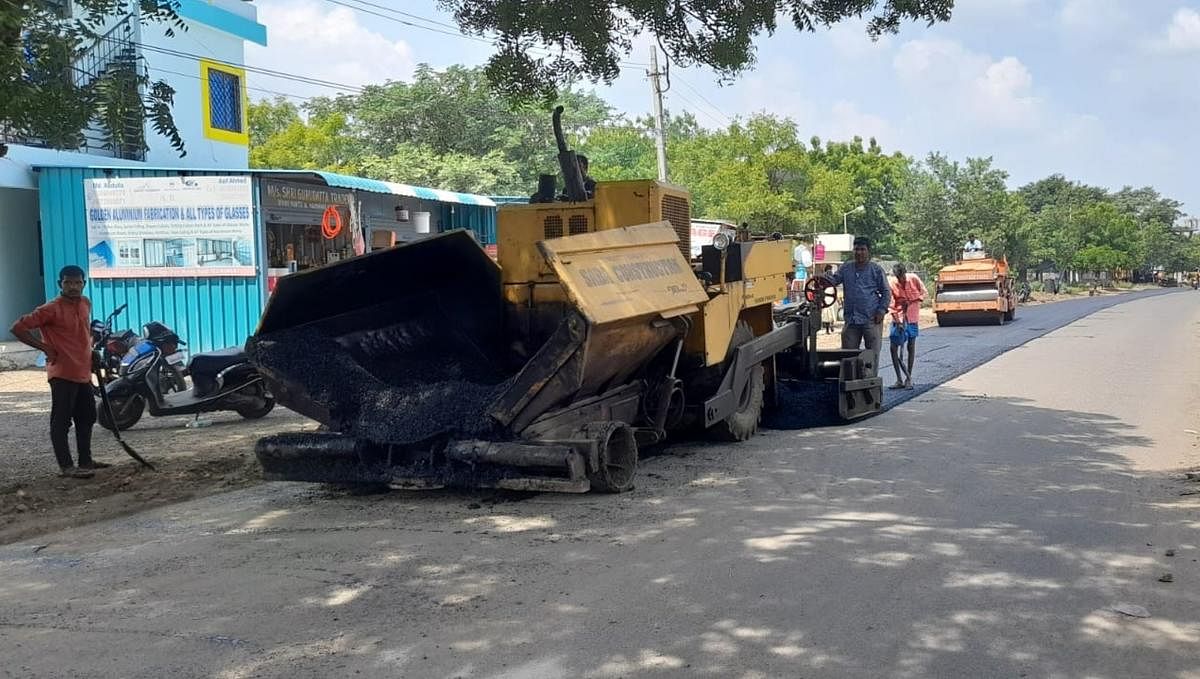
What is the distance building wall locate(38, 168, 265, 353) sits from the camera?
1680 cm

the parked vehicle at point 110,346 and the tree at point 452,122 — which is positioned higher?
the tree at point 452,122

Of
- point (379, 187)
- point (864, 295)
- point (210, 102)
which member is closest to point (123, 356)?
point (379, 187)

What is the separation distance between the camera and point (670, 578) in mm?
4926

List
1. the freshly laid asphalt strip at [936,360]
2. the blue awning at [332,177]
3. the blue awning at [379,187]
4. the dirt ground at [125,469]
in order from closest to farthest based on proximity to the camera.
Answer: the dirt ground at [125,469] → the freshly laid asphalt strip at [936,360] → the blue awning at [332,177] → the blue awning at [379,187]

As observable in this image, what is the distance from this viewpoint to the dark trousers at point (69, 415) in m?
7.85

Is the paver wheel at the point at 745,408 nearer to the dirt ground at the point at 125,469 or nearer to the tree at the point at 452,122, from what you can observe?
the dirt ground at the point at 125,469

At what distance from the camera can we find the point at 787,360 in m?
10.8

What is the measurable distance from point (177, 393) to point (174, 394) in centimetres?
9

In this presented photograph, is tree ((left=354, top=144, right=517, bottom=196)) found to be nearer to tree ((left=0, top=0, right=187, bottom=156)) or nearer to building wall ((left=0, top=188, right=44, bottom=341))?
building wall ((left=0, top=188, right=44, bottom=341))

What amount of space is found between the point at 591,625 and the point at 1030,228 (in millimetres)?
48402

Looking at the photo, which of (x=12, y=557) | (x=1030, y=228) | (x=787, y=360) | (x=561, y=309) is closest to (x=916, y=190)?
(x=1030, y=228)

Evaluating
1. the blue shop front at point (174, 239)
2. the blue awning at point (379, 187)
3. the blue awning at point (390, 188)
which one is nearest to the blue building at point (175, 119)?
the blue shop front at point (174, 239)

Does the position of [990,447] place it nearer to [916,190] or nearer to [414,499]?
[414,499]

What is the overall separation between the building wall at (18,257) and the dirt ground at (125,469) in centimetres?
726
